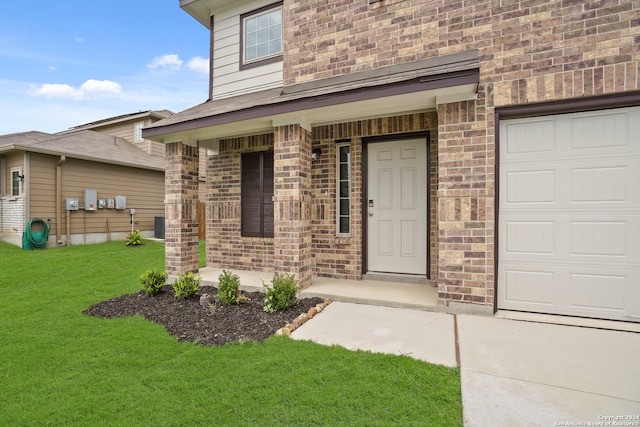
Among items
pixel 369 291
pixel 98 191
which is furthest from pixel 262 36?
pixel 98 191

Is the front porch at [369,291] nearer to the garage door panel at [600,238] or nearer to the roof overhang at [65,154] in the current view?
the garage door panel at [600,238]

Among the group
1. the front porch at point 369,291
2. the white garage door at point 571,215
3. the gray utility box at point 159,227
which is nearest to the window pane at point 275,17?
the white garage door at point 571,215

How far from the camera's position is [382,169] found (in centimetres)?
494

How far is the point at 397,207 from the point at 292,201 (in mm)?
1673

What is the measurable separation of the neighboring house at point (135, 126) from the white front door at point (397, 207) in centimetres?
1320

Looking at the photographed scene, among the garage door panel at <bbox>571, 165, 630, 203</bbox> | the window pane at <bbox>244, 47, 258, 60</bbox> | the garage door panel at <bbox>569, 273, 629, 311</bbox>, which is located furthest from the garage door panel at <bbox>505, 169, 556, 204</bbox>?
the window pane at <bbox>244, 47, 258, 60</bbox>

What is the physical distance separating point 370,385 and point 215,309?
239 centimetres

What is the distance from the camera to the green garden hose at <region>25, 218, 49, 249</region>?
9266mm

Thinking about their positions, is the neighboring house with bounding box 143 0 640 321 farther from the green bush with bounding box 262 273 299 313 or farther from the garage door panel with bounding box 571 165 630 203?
the green bush with bounding box 262 273 299 313

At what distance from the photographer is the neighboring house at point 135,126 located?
47.6ft

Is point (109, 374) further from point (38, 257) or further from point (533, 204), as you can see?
point (38, 257)

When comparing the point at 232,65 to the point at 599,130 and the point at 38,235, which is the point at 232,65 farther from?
the point at 38,235

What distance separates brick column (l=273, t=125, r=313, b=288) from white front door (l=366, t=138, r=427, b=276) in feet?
3.68

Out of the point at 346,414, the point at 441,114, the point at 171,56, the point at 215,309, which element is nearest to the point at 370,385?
the point at 346,414
